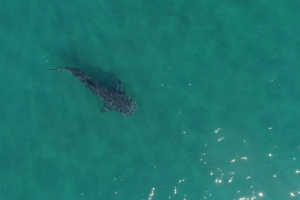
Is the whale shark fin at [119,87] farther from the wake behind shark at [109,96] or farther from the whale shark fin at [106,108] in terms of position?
the whale shark fin at [106,108]

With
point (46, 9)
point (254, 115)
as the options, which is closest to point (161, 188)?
point (254, 115)

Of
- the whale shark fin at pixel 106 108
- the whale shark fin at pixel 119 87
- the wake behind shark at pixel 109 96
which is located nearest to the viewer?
the wake behind shark at pixel 109 96

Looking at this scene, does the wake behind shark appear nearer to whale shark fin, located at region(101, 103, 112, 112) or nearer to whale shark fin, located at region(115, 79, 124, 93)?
whale shark fin, located at region(101, 103, 112, 112)

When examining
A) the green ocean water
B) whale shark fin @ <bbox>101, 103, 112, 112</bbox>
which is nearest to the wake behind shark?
whale shark fin @ <bbox>101, 103, 112, 112</bbox>

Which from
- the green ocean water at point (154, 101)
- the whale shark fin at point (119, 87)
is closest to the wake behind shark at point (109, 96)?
the whale shark fin at point (119, 87)

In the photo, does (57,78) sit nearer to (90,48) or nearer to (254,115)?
(90,48)

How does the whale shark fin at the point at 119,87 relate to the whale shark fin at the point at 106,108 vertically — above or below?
above
